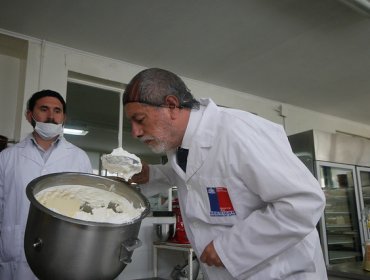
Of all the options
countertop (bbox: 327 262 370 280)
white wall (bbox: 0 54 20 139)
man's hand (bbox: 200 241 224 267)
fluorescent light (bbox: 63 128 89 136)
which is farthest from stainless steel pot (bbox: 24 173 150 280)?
fluorescent light (bbox: 63 128 89 136)

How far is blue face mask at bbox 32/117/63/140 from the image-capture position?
6.18ft

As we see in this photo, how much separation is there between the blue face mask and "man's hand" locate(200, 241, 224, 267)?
124 cm

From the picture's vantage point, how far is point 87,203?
1068 mm

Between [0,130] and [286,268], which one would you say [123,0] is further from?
[286,268]

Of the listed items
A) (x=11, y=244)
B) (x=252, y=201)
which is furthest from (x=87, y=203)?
(x=11, y=244)

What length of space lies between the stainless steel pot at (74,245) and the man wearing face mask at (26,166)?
36.7 inches

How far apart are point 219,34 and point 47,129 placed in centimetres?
173

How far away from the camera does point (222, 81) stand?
13.2 feet

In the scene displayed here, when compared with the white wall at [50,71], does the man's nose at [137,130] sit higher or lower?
lower

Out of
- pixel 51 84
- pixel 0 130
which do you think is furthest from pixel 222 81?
pixel 0 130

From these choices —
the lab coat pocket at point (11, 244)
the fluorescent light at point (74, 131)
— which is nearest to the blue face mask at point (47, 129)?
the lab coat pocket at point (11, 244)

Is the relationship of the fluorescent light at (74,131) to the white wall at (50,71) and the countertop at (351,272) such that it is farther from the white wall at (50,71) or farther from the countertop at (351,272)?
the countertop at (351,272)

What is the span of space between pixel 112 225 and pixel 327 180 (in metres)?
3.81

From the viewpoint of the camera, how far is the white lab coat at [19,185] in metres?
1.66
